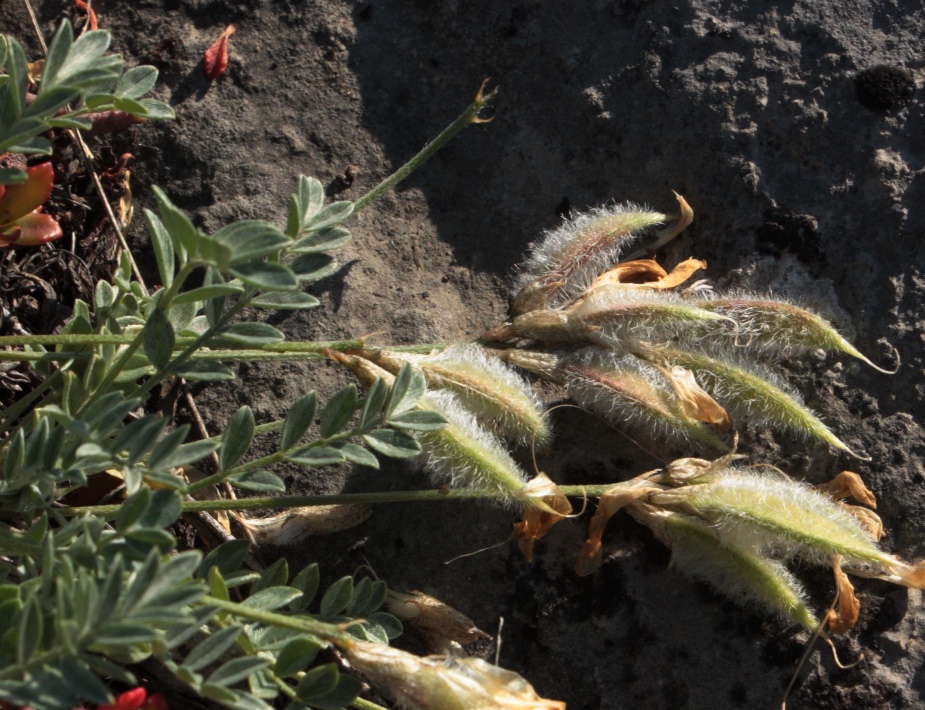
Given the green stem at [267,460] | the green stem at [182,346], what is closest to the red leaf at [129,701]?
the green stem at [267,460]

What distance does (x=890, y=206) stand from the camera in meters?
2.79

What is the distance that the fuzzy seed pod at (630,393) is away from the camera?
8.08 feet

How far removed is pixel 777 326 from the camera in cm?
253

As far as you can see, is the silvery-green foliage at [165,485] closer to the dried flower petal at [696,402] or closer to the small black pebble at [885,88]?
the dried flower petal at [696,402]

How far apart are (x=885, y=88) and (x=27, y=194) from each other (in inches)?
92.3

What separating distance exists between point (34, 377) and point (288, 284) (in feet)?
4.05

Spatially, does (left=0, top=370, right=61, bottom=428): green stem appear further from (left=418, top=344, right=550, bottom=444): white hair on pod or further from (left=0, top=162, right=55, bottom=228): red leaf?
(left=418, top=344, right=550, bottom=444): white hair on pod

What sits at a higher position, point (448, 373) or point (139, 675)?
point (448, 373)

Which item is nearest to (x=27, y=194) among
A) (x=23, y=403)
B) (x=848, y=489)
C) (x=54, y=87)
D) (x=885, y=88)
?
(x=23, y=403)

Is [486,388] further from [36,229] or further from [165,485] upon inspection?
[36,229]

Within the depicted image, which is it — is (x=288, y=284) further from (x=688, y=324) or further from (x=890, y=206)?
(x=890, y=206)

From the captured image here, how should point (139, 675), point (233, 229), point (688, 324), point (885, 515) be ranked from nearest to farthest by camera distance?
point (233, 229) < point (139, 675) < point (688, 324) < point (885, 515)

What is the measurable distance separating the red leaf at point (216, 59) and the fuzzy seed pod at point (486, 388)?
1168mm

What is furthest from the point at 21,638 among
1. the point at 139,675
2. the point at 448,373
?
the point at 448,373
